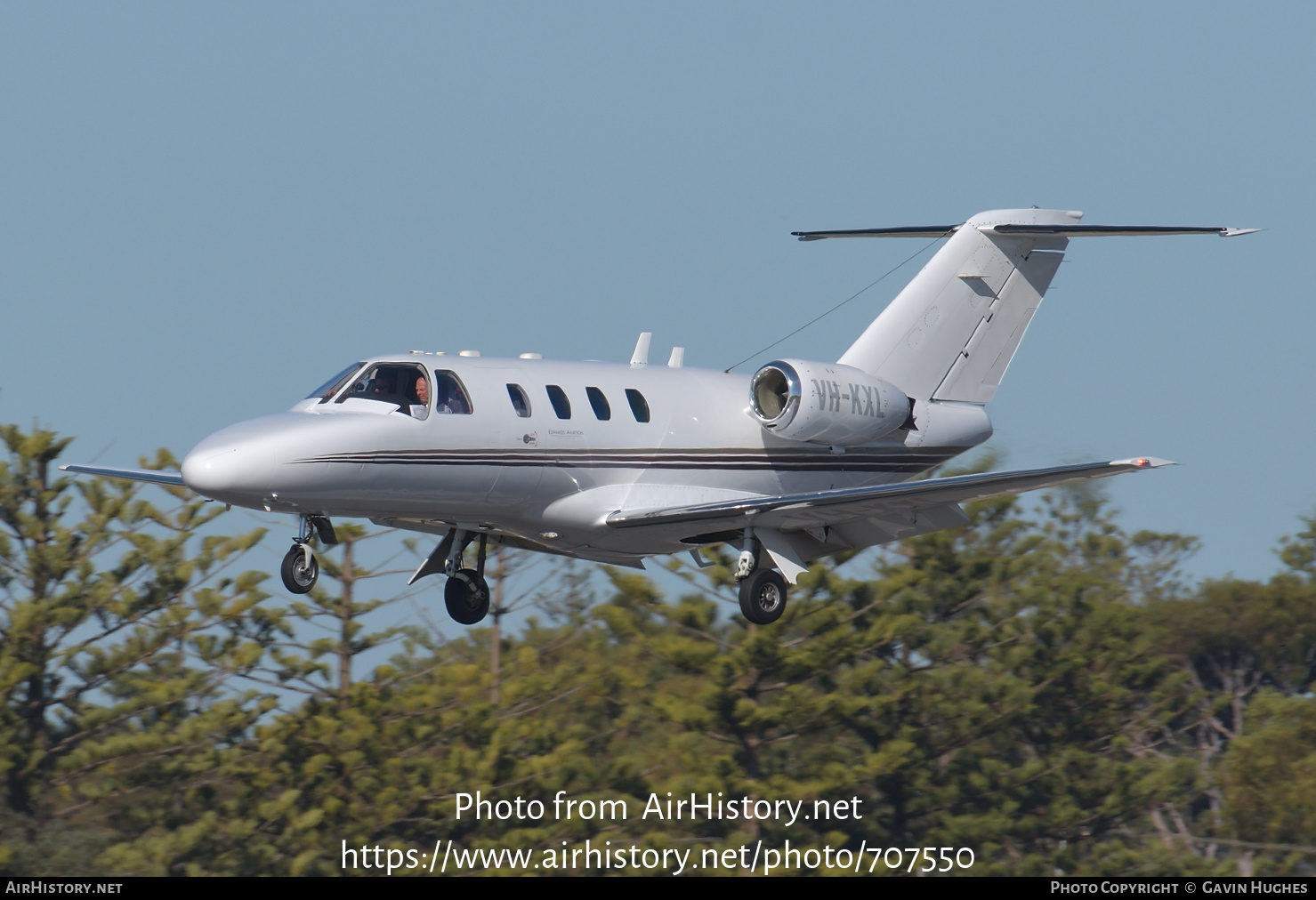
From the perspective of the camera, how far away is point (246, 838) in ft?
118

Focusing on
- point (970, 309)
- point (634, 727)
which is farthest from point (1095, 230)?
point (634, 727)

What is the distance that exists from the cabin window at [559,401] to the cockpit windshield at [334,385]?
2020 millimetres

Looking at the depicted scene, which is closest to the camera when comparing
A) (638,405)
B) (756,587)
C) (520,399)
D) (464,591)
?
(520,399)

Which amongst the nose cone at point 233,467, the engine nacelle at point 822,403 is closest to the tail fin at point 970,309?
the engine nacelle at point 822,403

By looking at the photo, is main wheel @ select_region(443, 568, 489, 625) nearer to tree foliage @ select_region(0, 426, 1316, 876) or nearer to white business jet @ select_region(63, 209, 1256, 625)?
white business jet @ select_region(63, 209, 1256, 625)

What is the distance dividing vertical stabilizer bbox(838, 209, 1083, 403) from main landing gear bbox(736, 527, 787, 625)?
3323mm

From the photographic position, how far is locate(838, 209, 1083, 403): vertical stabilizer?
829 inches

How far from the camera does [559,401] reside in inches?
699

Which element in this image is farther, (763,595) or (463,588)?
(463,588)

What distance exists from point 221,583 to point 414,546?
4945 millimetres

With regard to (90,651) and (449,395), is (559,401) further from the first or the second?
(90,651)

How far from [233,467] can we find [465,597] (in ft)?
14.0

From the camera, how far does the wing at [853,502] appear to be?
56.0ft

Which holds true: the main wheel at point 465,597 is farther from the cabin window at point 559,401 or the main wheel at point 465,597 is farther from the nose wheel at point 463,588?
the cabin window at point 559,401
